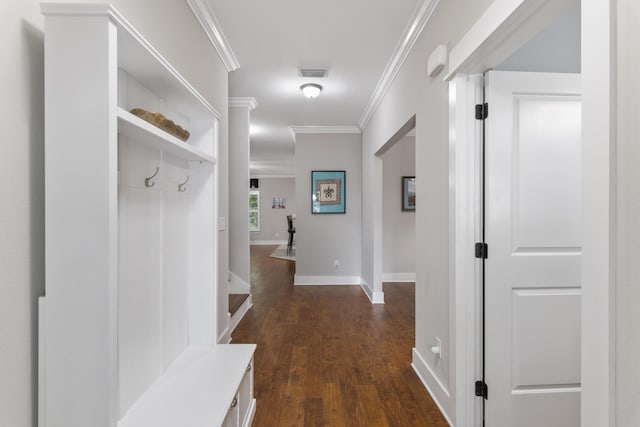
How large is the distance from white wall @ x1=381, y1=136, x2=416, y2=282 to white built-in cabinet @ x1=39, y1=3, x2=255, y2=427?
4.06 m

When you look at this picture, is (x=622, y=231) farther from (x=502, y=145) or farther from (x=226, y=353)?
(x=226, y=353)

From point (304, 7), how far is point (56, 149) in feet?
6.11

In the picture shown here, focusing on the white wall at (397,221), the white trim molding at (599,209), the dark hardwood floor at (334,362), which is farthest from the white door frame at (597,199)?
the white wall at (397,221)

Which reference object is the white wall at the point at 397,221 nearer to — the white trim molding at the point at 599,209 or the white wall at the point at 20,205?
the white trim molding at the point at 599,209

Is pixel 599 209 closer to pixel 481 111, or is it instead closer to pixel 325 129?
pixel 481 111

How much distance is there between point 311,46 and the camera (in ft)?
9.01

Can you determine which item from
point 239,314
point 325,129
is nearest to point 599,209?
point 239,314

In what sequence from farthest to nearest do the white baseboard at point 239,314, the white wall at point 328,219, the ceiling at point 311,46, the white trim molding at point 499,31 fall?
the white wall at point 328,219
the white baseboard at point 239,314
the ceiling at point 311,46
the white trim molding at point 499,31

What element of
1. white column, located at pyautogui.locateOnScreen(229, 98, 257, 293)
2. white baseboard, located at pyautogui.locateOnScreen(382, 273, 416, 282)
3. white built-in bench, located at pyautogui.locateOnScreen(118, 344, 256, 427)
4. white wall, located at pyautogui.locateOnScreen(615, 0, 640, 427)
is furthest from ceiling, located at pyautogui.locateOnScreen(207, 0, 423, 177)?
white baseboard, located at pyautogui.locateOnScreen(382, 273, 416, 282)

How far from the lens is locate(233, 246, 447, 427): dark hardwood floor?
6.44ft

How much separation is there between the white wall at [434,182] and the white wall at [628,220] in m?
0.83

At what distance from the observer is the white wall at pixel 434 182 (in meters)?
1.86

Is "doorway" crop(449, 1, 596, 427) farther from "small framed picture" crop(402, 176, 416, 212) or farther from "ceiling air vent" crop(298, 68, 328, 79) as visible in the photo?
"small framed picture" crop(402, 176, 416, 212)

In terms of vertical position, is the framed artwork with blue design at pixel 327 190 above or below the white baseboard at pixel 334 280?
above
